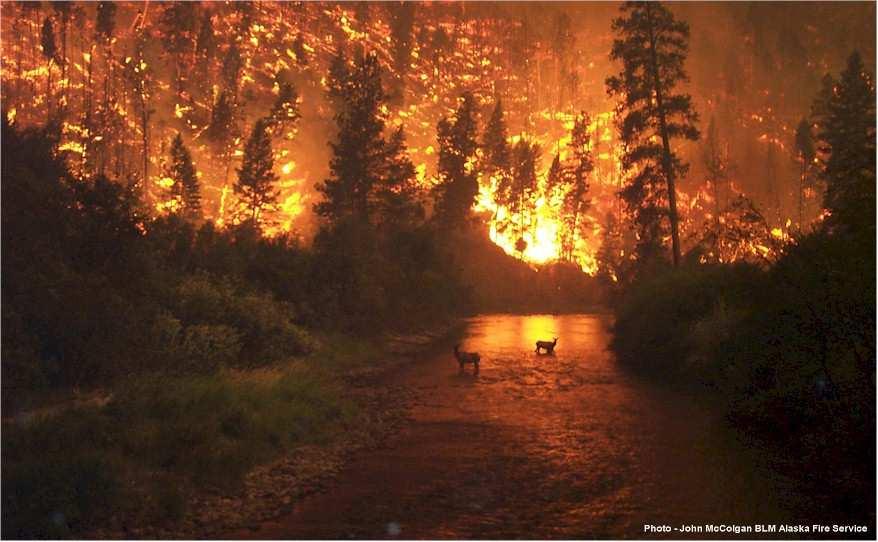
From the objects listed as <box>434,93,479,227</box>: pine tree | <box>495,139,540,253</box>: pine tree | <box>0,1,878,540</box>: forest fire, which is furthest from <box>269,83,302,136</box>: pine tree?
<box>495,139,540,253</box>: pine tree

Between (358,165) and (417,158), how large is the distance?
152ft

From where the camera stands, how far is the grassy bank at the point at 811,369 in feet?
35.3

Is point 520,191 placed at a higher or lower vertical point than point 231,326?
higher

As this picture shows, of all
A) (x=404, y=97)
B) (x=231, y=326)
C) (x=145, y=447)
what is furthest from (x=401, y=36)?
(x=145, y=447)

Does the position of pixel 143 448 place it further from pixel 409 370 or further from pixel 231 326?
pixel 409 370

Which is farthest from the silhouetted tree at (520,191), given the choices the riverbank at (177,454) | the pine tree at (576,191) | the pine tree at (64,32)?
the riverbank at (177,454)

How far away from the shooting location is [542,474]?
1301 cm

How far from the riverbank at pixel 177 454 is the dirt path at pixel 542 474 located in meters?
0.94

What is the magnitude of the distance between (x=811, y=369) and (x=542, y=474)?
229 inches

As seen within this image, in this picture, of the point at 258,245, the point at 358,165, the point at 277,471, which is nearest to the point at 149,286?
the point at 277,471

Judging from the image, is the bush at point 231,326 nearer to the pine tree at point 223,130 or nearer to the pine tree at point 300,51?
the pine tree at point 223,130

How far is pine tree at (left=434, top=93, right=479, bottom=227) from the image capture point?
77.5m

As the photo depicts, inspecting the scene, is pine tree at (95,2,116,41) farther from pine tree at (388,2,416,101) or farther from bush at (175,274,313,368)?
bush at (175,274,313,368)

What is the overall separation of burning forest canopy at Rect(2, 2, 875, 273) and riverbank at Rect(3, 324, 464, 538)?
33.3 m
